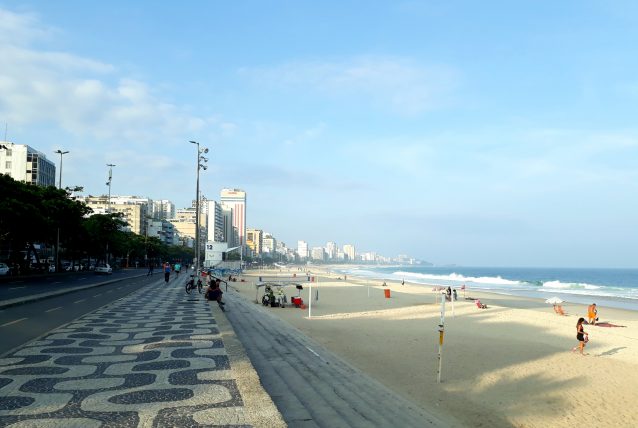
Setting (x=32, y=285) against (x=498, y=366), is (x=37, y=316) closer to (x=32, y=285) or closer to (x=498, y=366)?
(x=498, y=366)

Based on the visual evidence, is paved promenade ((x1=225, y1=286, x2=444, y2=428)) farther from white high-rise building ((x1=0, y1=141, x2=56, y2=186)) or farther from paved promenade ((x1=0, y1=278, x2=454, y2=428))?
white high-rise building ((x1=0, y1=141, x2=56, y2=186))

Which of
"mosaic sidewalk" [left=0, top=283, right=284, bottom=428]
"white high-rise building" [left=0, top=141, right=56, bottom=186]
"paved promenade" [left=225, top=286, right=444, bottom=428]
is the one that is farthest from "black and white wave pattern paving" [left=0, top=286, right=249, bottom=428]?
"white high-rise building" [left=0, top=141, right=56, bottom=186]

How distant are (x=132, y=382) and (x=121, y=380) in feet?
0.95

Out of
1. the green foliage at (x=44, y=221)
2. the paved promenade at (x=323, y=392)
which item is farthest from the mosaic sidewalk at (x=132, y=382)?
the green foliage at (x=44, y=221)

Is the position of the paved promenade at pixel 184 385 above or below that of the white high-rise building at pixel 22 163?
below

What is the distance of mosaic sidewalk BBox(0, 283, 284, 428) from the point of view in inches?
238

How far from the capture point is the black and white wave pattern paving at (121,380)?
239 inches

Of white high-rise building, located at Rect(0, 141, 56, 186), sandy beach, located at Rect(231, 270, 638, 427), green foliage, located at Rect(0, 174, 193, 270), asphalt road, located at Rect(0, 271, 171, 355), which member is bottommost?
sandy beach, located at Rect(231, 270, 638, 427)

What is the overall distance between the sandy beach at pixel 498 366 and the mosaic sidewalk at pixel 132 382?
3.52 m

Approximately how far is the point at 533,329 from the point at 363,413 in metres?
17.4

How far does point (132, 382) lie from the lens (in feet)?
25.8

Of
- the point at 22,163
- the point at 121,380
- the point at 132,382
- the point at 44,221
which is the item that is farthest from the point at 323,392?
the point at 22,163

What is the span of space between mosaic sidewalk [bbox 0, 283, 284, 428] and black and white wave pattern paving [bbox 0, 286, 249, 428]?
0.01 meters

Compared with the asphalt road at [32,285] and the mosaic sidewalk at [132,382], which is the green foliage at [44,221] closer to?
the asphalt road at [32,285]
